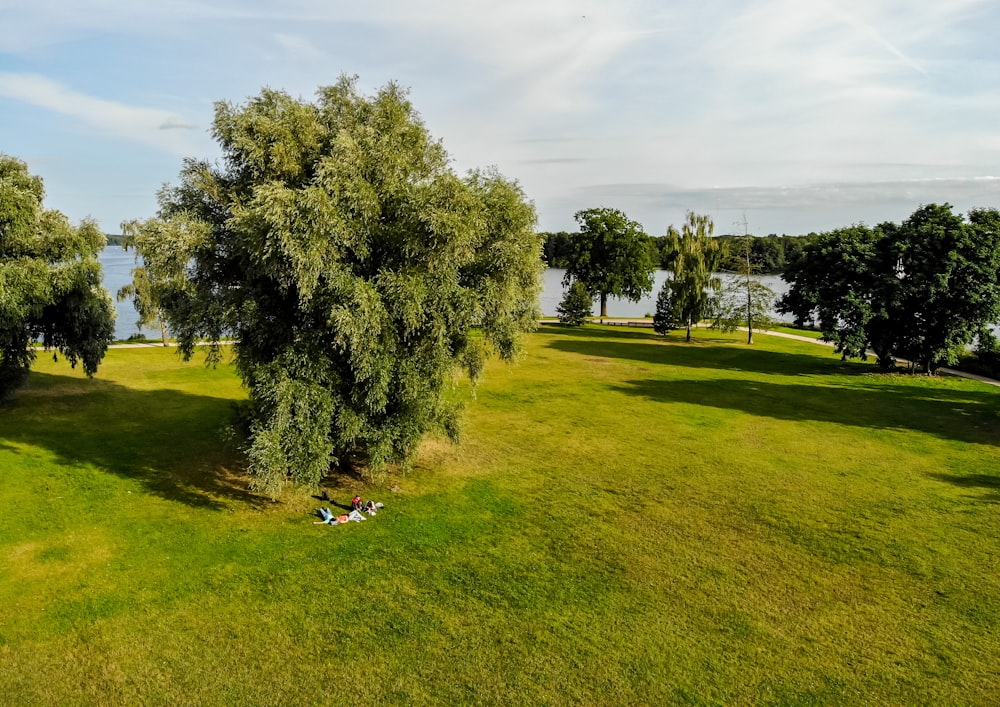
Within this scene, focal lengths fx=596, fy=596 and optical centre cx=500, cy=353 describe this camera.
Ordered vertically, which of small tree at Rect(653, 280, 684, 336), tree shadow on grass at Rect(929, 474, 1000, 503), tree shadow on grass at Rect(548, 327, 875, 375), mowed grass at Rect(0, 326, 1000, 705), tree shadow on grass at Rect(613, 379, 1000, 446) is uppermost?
small tree at Rect(653, 280, 684, 336)

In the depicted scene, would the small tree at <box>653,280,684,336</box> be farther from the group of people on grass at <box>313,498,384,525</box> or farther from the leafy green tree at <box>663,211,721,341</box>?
the group of people on grass at <box>313,498,384,525</box>

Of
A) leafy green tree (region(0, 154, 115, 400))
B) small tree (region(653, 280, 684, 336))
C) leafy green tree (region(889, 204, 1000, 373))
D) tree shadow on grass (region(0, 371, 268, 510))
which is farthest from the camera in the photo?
small tree (region(653, 280, 684, 336))

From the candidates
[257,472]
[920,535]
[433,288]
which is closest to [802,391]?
[920,535]

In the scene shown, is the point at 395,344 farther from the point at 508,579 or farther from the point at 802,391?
the point at 802,391

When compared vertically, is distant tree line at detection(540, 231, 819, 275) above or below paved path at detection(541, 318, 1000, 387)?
above

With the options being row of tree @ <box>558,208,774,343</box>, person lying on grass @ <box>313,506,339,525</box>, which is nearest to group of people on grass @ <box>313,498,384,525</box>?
person lying on grass @ <box>313,506,339,525</box>

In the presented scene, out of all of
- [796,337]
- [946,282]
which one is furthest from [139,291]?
[796,337]

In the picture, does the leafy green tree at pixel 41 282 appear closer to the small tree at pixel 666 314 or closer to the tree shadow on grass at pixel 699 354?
the tree shadow on grass at pixel 699 354
